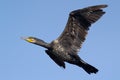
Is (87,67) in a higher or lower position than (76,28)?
lower

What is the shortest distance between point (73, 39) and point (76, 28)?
18.7 inches

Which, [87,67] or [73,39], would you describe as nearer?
[87,67]

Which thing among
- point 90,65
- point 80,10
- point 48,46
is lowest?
point 90,65

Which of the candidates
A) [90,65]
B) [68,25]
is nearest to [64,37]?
[68,25]

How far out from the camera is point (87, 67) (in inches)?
685

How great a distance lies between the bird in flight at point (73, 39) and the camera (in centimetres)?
1748

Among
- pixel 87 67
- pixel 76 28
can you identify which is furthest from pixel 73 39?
pixel 87 67

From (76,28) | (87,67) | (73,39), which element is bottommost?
(87,67)

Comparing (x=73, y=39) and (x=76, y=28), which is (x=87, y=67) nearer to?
(x=73, y=39)

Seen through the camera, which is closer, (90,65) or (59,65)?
(90,65)

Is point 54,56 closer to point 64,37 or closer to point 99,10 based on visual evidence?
point 64,37

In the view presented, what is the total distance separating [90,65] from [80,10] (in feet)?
7.72

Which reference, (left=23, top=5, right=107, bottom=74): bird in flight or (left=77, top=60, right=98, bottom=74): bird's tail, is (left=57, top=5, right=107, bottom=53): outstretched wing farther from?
(left=77, top=60, right=98, bottom=74): bird's tail

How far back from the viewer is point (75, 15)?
712 inches
